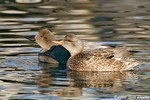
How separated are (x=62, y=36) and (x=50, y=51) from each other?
2.06m

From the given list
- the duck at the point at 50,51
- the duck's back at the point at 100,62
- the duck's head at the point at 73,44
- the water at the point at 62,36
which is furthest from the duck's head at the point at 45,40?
the duck's back at the point at 100,62

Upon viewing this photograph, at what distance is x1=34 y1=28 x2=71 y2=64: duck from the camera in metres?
16.2

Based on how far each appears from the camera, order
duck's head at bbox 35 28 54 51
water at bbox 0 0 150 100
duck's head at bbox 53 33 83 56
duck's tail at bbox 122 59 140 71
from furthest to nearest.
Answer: duck's head at bbox 35 28 54 51 → duck's head at bbox 53 33 83 56 → duck's tail at bbox 122 59 140 71 → water at bbox 0 0 150 100

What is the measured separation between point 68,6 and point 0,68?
31.8 ft

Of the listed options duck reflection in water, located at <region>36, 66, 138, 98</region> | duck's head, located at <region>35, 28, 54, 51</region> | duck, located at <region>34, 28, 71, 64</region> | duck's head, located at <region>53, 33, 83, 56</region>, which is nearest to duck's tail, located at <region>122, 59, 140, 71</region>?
duck reflection in water, located at <region>36, 66, 138, 98</region>

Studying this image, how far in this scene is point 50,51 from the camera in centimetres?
1673

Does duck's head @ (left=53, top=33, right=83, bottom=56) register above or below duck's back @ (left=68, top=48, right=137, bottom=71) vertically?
above

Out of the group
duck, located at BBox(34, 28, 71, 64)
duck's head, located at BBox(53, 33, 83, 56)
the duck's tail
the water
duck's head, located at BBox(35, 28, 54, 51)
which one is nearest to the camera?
the water

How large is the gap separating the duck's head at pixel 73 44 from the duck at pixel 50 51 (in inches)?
12.6

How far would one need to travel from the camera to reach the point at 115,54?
48.8ft

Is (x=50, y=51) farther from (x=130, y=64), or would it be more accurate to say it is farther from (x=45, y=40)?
(x=130, y=64)

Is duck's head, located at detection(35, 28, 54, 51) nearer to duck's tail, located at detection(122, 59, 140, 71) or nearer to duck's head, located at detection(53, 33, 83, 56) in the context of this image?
duck's head, located at detection(53, 33, 83, 56)

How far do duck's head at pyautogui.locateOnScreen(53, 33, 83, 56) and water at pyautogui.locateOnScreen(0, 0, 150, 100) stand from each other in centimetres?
44

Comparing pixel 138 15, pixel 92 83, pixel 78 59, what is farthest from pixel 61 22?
pixel 92 83
